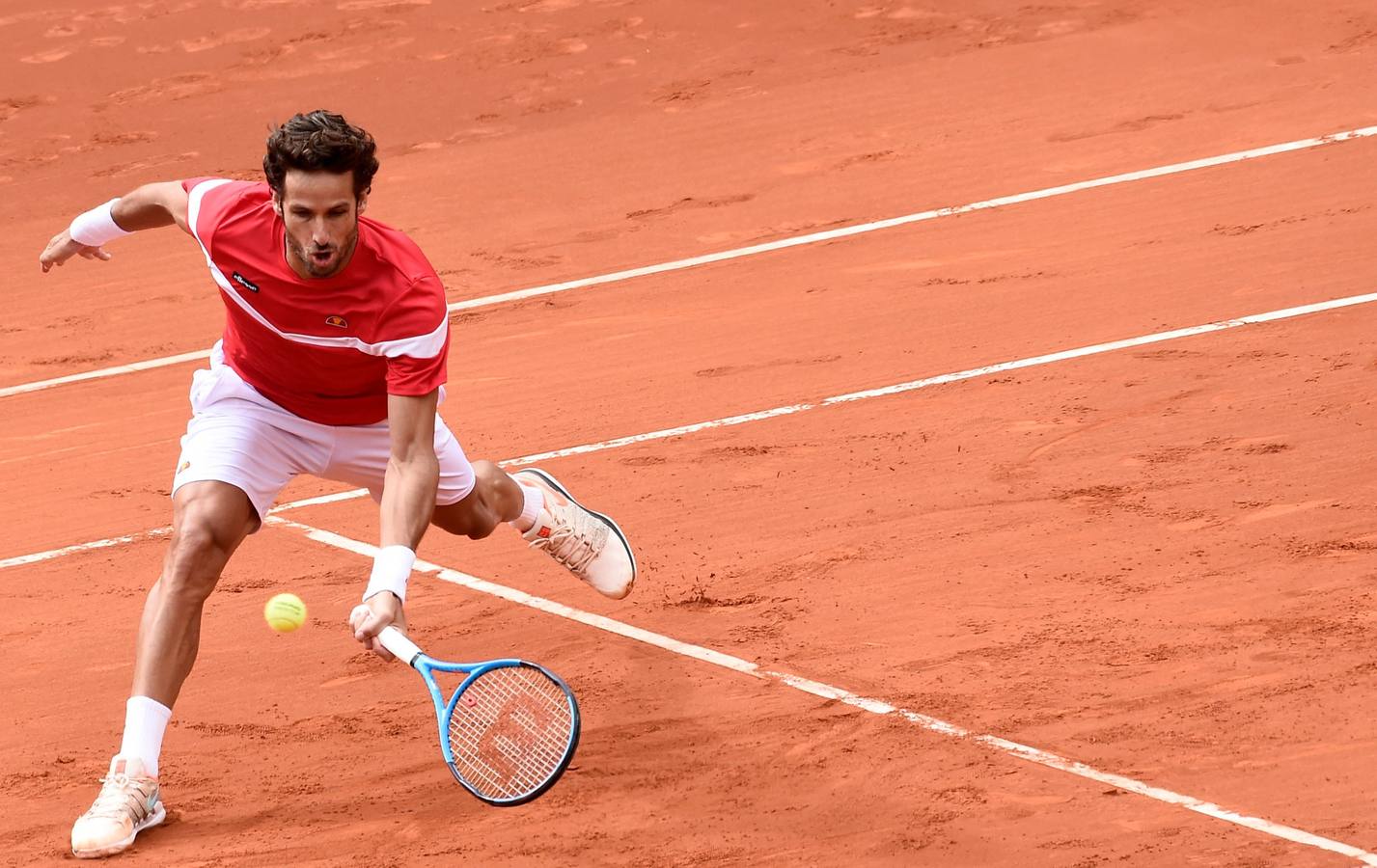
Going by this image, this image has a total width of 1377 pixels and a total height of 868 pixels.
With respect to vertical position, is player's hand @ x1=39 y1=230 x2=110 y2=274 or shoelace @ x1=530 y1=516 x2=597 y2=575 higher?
player's hand @ x1=39 y1=230 x2=110 y2=274

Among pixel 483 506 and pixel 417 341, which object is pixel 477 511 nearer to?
pixel 483 506

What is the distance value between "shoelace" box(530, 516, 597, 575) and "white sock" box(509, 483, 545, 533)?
74 millimetres

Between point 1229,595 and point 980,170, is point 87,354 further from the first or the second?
point 1229,595

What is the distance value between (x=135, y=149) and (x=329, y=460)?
8441 mm

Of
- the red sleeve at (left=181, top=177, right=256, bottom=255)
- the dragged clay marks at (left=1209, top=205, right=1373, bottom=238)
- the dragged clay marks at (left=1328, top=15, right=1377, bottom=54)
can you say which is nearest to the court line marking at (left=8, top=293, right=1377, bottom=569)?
the dragged clay marks at (left=1209, top=205, right=1373, bottom=238)

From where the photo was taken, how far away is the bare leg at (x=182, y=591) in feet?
16.7

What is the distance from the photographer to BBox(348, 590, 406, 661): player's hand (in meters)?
4.41

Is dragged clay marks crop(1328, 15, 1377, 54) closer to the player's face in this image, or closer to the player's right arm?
the player's right arm

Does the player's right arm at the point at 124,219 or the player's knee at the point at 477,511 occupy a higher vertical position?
the player's right arm at the point at 124,219

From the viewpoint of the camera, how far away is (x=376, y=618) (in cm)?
444

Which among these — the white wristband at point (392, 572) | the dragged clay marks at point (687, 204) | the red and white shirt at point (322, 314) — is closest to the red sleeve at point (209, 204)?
the red and white shirt at point (322, 314)

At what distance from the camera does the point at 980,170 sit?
11547 millimetres

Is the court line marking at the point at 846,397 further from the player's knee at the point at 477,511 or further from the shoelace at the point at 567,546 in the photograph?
the player's knee at the point at 477,511

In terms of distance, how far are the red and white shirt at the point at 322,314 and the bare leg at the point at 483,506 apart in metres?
0.41
